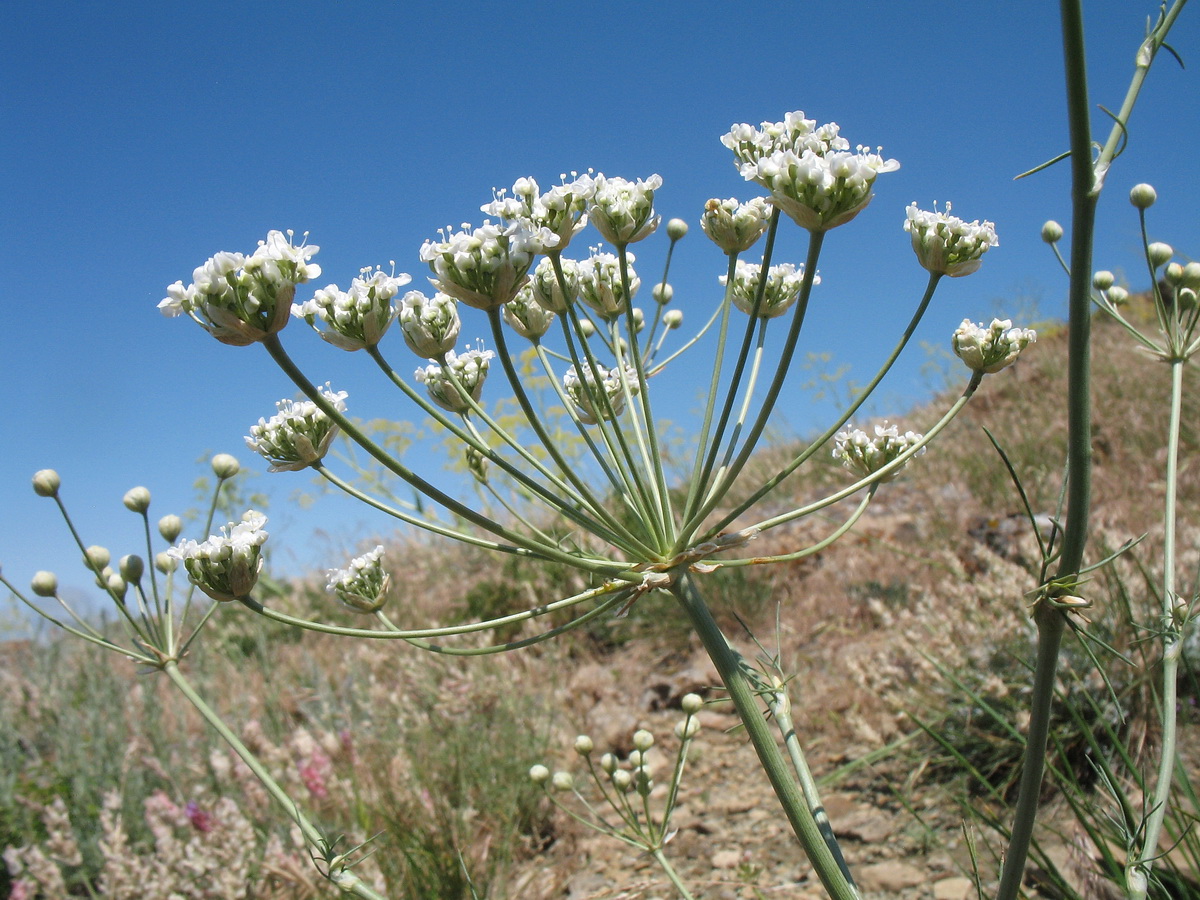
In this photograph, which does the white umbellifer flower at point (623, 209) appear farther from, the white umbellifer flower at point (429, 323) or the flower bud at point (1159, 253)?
the flower bud at point (1159, 253)

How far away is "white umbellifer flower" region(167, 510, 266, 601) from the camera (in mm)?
1994

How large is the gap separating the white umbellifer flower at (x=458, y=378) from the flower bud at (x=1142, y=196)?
218cm

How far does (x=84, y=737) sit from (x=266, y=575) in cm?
281

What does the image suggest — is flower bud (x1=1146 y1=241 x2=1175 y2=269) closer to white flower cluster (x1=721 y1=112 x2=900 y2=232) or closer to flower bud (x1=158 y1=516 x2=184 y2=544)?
white flower cluster (x1=721 y1=112 x2=900 y2=232)

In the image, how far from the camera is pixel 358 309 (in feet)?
6.27

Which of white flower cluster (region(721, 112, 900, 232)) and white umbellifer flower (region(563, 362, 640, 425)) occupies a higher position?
white umbellifer flower (region(563, 362, 640, 425))

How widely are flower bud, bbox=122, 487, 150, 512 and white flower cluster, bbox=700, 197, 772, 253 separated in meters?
2.24

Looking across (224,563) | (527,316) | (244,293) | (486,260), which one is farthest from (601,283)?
(224,563)

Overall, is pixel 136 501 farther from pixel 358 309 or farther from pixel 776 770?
pixel 776 770

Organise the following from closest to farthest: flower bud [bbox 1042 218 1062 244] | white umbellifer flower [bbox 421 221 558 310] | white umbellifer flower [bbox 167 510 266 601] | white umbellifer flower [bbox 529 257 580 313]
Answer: white umbellifer flower [bbox 421 221 558 310]
white umbellifer flower [bbox 167 510 266 601]
white umbellifer flower [bbox 529 257 580 313]
flower bud [bbox 1042 218 1062 244]

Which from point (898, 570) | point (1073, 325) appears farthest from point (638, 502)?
point (898, 570)

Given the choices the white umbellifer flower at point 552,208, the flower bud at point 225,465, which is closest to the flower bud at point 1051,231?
the white umbellifer flower at point 552,208

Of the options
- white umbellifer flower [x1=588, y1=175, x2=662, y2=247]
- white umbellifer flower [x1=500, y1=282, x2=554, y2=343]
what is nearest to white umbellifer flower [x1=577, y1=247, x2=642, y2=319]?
white umbellifer flower [x1=500, y1=282, x2=554, y2=343]

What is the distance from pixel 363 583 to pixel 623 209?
1.42 metres
